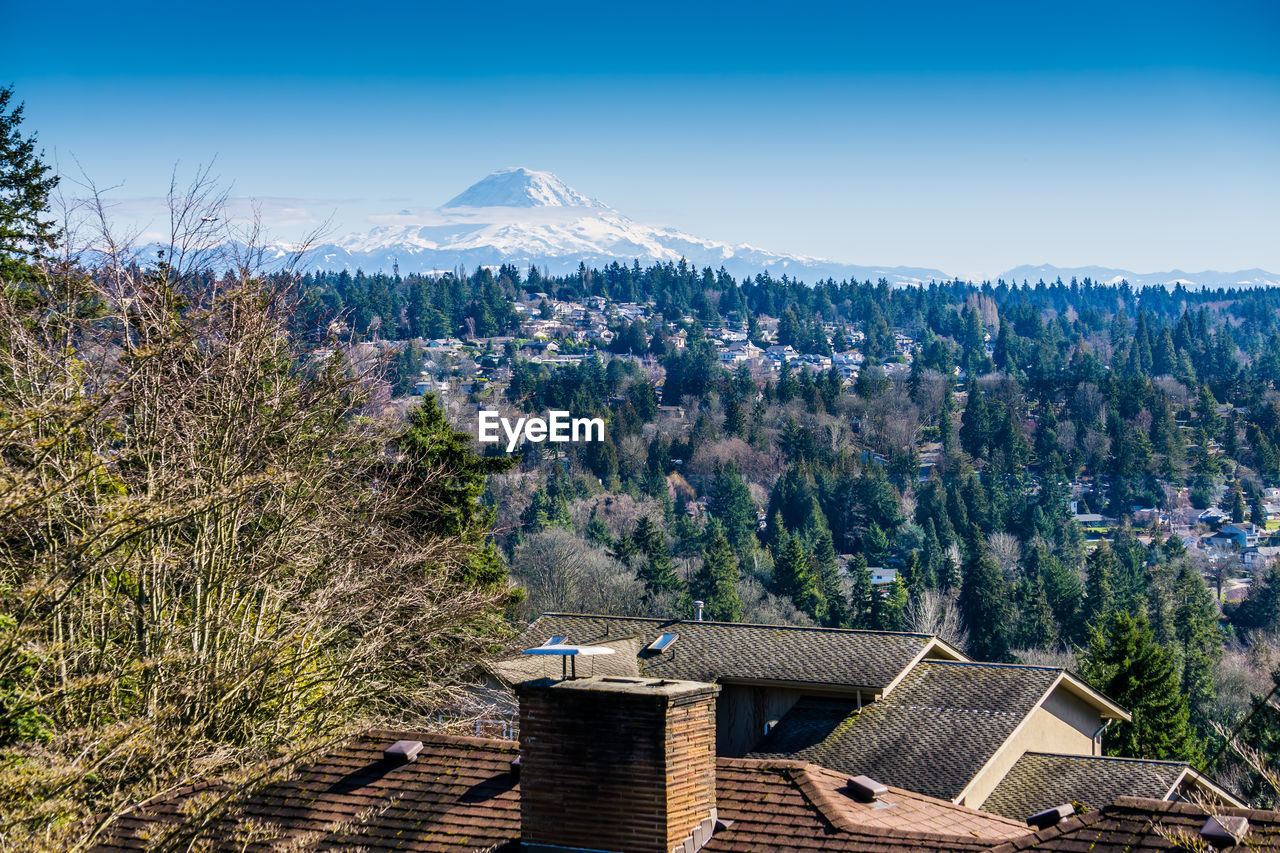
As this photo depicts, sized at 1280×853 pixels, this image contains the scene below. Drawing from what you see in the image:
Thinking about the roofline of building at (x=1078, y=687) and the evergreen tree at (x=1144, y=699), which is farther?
the evergreen tree at (x=1144, y=699)

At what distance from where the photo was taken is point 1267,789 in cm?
3644

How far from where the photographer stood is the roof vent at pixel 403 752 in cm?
1176

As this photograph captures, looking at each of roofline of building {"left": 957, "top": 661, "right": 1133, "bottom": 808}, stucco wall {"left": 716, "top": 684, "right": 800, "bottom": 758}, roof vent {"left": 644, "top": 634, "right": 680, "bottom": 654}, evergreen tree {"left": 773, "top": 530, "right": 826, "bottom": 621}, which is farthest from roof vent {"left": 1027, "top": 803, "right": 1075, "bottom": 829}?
evergreen tree {"left": 773, "top": 530, "right": 826, "bottom": 621}

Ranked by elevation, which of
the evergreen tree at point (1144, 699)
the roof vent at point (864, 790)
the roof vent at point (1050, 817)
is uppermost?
the roof vent at point (864, 790)

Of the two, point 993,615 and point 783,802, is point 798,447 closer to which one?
point 993,615

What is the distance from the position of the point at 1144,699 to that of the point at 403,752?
29.5m

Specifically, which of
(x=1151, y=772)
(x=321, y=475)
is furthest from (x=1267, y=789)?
(x=321, y=475)

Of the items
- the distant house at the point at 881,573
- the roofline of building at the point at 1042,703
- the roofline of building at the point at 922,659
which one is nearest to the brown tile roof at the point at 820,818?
the roofline of building at the point at 1042,703

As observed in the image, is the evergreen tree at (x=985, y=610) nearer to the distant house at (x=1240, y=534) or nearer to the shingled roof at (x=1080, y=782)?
the shingled roof at (x=1080, y=782)

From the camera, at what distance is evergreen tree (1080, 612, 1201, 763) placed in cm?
3478

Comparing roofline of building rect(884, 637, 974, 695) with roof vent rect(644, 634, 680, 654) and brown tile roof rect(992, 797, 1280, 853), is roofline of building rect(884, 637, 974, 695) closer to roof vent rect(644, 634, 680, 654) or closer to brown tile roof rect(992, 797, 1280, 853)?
roof vent rect(644, 634, 680, 654)

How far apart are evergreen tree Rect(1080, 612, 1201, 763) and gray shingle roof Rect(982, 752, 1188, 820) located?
1499 cm

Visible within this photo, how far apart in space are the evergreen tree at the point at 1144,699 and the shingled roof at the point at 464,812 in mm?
25034
